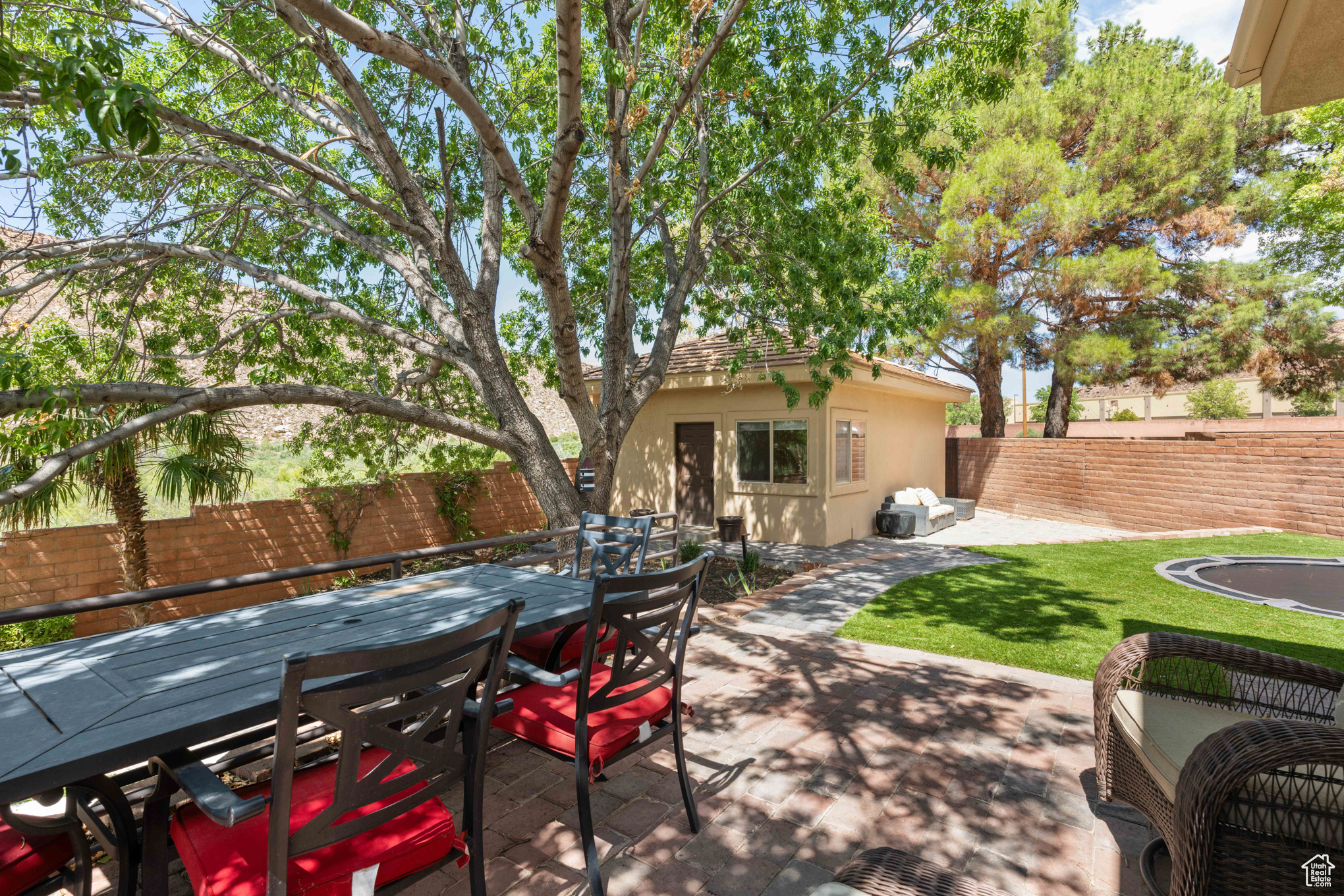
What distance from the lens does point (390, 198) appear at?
7879 mm

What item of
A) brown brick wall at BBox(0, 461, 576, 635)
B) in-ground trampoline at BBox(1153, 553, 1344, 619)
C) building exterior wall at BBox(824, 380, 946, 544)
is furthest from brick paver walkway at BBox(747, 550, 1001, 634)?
brown brick wall at BBox(0, 461, 576, 635)

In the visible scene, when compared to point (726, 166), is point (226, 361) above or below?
below

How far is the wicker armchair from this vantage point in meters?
1.55

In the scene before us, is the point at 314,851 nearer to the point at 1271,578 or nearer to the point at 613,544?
the point at 613,544

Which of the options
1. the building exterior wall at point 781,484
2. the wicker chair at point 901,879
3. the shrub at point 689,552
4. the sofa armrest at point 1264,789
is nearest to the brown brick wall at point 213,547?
the shrub at point 689,552

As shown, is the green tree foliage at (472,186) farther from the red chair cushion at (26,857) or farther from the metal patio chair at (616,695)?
the metal patio chair at (616,695)

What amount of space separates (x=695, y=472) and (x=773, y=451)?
1.75 m

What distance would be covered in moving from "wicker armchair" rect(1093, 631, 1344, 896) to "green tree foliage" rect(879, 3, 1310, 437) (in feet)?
41.6

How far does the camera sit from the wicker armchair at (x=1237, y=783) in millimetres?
1548

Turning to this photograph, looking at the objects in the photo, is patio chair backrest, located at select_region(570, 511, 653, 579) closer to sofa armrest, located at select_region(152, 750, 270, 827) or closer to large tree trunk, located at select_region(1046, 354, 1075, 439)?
sofa armrest, located at select_region(152, 750, 270, 827)

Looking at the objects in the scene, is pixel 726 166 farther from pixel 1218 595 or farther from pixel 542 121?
pixel 1218 595

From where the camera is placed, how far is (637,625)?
2.22 meters

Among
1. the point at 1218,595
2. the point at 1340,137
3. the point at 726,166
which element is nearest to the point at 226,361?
the point at 726,166

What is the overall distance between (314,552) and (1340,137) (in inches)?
805
